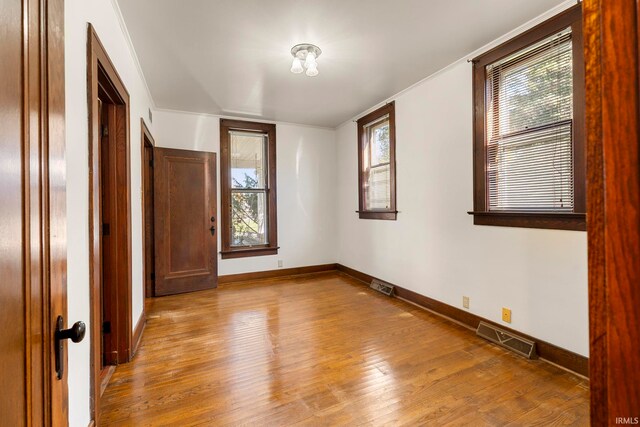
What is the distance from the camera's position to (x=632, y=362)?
35cm

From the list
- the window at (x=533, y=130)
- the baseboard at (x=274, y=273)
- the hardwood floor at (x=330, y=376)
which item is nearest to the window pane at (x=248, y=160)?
the baseboard at (x=274, y=273)

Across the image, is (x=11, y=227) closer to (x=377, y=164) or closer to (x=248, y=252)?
(x=377, y=164)

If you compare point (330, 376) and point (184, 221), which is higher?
point (184, 221)

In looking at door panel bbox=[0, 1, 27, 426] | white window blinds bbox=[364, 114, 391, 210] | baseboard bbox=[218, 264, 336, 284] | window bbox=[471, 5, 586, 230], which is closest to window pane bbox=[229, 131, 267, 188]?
baseboard bbox=[218, 264, 336, 284]

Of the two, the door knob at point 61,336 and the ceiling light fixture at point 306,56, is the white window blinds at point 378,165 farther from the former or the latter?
the door knob at point 61,336

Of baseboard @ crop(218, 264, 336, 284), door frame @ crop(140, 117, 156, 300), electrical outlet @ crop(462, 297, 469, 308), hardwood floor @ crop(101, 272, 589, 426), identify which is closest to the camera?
hardwood floor @ crop(101, 272, 589, 426)

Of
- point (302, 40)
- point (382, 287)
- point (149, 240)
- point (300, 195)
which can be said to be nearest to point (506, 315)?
point (382, 287)

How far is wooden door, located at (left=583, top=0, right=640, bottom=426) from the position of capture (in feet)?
1.12

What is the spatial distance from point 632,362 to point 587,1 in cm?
48

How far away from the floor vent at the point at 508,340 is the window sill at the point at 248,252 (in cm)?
322

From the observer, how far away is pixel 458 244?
2.97 meters

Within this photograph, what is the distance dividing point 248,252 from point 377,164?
8.19 feet

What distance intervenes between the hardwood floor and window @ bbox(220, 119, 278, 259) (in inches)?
66.6

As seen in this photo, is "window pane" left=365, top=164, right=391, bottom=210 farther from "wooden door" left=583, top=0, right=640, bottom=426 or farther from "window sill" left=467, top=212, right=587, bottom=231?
"wooden door" left=583, top=0, right=640, bottom=426
